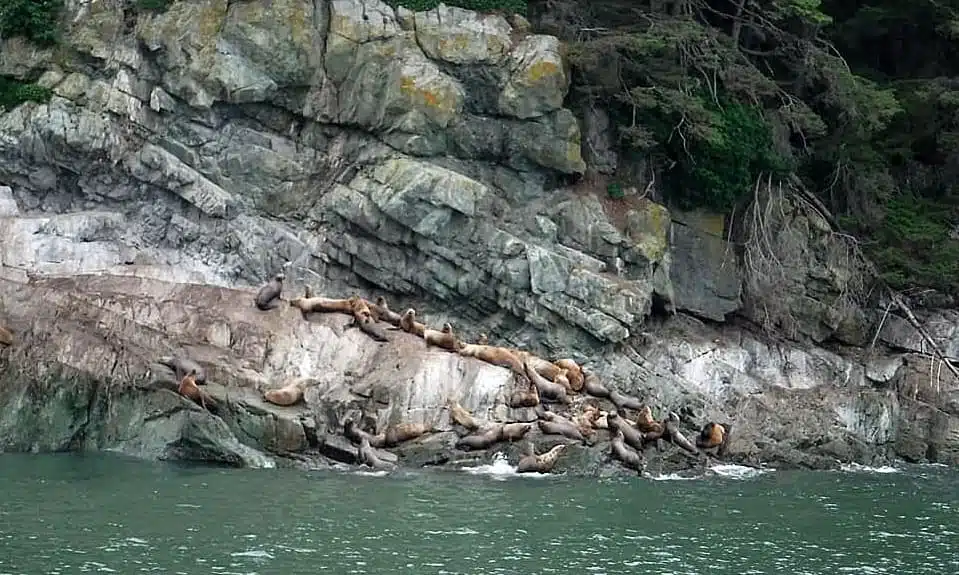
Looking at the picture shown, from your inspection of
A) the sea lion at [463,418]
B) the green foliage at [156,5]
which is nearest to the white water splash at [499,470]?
the sea lion at [463,418]

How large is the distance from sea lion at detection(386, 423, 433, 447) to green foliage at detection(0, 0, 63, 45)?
14790 mm

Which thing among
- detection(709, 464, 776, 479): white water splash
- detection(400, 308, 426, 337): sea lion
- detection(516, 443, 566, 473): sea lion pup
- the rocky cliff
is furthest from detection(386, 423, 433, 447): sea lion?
detection(709, 464, 776, 479): white water splash

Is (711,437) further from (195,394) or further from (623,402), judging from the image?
(195,394)

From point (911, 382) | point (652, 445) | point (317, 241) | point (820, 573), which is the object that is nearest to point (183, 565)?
point (820, 573)

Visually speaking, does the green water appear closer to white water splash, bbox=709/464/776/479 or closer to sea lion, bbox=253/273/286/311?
white water splash, bbox=709/464/776/479

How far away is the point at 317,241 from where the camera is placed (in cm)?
3566

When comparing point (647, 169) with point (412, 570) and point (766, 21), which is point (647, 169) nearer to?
point (766, 21)

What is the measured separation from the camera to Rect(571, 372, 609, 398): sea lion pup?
32250 millimetres

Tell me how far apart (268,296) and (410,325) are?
325cm

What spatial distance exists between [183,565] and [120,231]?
17760 mm

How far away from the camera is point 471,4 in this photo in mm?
37344

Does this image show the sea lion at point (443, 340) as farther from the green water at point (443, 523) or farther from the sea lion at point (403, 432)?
the green water at point (443, 523)

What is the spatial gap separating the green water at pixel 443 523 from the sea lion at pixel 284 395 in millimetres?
2631

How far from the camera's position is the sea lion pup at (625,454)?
29.2m
